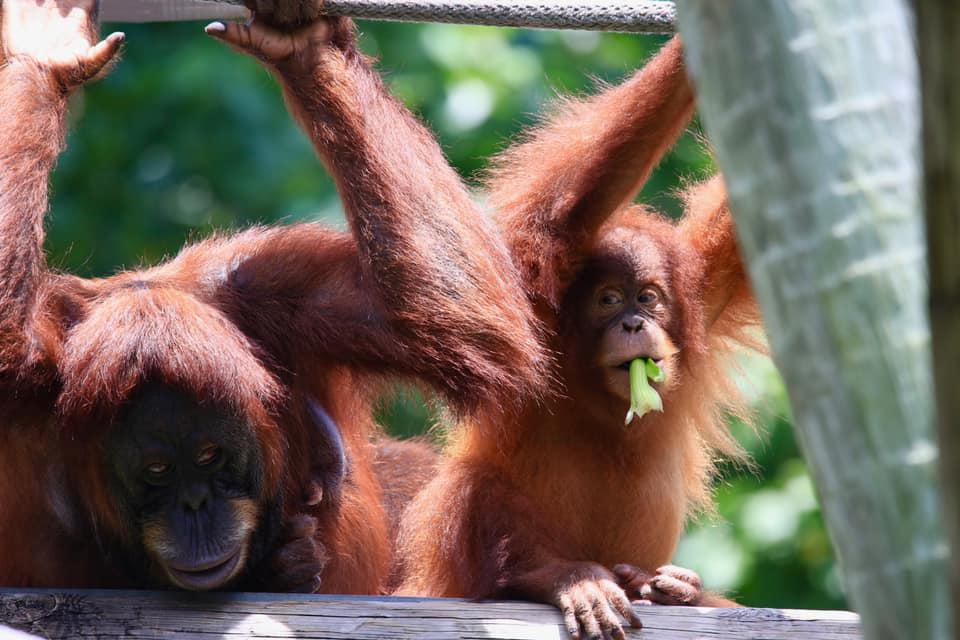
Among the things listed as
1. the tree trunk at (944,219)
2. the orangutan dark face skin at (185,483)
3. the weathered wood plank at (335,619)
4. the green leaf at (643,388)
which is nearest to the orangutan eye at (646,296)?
the green leaf at (643,388)

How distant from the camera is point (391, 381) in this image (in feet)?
12.1

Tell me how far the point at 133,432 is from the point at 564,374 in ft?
4.43

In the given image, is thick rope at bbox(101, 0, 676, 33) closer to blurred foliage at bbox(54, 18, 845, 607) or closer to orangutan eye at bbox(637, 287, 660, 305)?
orangutan eye at bbox(637, 287, 660, 305)

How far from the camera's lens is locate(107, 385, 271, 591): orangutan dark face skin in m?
3.24

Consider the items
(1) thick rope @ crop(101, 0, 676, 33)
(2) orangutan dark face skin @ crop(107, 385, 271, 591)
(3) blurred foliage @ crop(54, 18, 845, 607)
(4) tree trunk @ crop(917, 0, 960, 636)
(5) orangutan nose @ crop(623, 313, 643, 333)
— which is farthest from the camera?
(3) blurred foliage @ crop(54, 18, 845, 607)

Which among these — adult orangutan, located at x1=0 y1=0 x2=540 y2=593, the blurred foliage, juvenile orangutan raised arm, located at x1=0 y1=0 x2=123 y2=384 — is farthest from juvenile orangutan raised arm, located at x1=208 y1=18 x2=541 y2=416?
the blurred foliage

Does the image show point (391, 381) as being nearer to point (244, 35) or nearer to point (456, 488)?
point (456, 488)

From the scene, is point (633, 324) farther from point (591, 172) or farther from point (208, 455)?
point (208, 455)

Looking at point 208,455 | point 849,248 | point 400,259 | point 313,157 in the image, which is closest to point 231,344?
point 208,455

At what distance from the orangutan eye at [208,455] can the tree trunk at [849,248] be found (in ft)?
7.16

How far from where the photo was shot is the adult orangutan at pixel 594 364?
3.82 meters

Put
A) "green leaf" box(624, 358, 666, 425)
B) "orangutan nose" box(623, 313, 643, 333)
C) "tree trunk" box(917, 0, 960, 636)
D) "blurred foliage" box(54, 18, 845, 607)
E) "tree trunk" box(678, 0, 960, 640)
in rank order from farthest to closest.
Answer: "blurred foliage" box(54, 18, 845, 607)
"orangutan nose" box(623, 313, 643, 333)
"green leaf" box(624, 358, 666, 425)
"tree trunk" box(678, 0, 960, 640)
"tree trunk" box(917, 0, 960, 636)

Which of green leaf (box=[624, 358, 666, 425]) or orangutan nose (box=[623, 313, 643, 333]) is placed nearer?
green leaf (box=[624, 358, 666, 425])

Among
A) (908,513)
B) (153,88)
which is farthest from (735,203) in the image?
(153,88)
